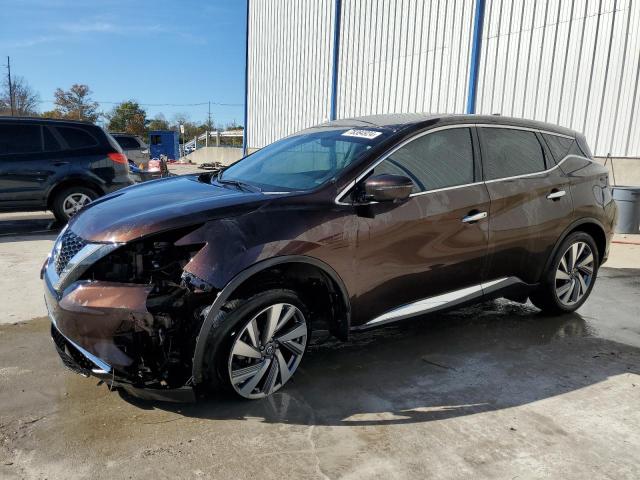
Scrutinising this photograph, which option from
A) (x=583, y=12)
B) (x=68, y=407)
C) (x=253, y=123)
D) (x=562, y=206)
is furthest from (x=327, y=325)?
(x=253, y=123)

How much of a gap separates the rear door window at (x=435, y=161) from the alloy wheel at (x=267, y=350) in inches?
44.4

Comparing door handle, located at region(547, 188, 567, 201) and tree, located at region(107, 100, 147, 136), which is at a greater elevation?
tree, located at region(107, 100, 147, 136)

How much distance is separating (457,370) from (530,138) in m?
2.09

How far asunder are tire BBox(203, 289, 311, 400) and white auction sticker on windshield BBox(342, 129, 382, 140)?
1300 millimetres

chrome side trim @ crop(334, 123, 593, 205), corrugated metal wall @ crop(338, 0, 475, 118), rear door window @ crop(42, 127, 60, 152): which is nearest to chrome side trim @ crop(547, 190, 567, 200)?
chrome side trim @ crop(334, 123, 593, 205)

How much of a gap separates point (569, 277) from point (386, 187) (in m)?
2.43

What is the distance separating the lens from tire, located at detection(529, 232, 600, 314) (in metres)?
4.39

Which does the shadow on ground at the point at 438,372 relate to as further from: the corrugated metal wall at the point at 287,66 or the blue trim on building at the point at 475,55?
the corrugated metal wall at the point at 287,66

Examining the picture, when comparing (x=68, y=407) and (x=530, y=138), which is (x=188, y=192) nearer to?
(x=68, y=407)

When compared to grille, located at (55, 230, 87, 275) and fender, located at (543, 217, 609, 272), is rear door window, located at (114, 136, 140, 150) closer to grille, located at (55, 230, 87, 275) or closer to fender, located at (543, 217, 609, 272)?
grille, located at (55, 230, 87, 275)

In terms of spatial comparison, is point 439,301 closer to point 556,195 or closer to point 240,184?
point 556,195

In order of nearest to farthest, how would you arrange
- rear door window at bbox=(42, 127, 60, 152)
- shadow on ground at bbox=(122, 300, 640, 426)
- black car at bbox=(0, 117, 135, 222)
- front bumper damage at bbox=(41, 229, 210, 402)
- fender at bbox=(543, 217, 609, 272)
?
front bumper damage at bbox=(41, 229, 210, 402) → shadow on ground at bbox=(122, 300, 640, 426) → fender at bbox=(543, 217, 609, 272) → black car at bbox=(0, 117, 135, 222) → rear door window at bbox=(42, 127, 60, 152)

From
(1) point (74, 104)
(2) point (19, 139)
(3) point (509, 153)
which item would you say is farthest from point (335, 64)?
(1) point (74, 104)

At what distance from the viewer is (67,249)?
9.60ft
